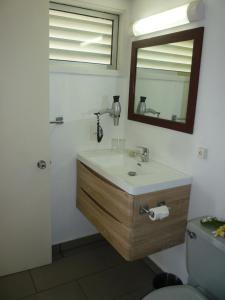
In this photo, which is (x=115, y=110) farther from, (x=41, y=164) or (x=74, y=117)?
(x=41, y=164)

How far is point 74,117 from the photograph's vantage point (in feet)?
7.40

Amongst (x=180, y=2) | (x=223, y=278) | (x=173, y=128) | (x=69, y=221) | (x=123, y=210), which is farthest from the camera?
(x=69, y=221)

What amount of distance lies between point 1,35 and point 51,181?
1.18 m

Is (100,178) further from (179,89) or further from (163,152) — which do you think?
(179,89)

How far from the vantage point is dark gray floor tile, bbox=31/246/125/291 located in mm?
2053

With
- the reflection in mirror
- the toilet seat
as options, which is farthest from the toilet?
the reflection in mirror

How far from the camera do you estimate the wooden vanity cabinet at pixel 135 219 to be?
5.29ft

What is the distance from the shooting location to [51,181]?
7.42 feet

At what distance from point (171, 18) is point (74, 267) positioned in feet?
6.79

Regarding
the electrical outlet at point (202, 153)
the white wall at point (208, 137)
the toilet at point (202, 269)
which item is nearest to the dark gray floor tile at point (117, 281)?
the white wall at point (208, 137)

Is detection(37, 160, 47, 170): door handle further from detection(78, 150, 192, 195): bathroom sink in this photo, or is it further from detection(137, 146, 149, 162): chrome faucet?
detection(137, 146, 149, 162): chrome faucet

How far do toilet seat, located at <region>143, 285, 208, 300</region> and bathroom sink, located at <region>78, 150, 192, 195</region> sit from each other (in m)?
0.55

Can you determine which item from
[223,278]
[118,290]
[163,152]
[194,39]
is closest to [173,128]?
[163,152]

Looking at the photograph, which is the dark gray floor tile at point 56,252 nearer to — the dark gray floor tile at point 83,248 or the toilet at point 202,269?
the dark gray floor tile at point 83,248
